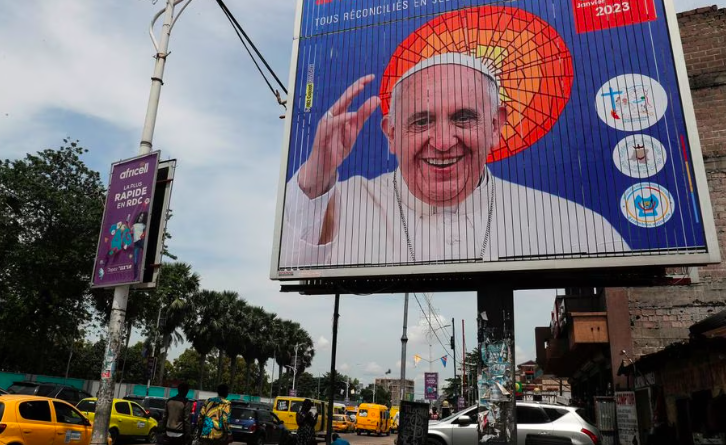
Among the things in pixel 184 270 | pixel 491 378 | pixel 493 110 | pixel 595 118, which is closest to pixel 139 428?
pixel 491 378

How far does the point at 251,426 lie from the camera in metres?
18.0

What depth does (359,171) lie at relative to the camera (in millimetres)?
12438

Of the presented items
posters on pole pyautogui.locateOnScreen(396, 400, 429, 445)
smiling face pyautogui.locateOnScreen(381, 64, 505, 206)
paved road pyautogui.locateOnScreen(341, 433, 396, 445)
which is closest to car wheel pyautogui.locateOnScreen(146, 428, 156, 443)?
paved road pyautogui.locateOnScreen(341, 433, 396, 445)

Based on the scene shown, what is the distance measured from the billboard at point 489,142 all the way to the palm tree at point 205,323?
38.4 metres

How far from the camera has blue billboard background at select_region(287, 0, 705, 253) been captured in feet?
32.8

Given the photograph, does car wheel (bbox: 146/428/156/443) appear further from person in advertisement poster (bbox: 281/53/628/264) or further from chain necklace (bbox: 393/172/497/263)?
chain necklace (bbox: 393/172/497/263)

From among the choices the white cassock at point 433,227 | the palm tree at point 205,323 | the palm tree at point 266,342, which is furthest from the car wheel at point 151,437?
the palm tree at point 266,342

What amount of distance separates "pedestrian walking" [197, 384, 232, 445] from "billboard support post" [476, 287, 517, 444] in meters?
4.97

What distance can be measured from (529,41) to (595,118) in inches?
99.5

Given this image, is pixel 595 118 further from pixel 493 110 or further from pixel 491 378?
pixel 491 378

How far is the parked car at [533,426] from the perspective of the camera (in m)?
11.1

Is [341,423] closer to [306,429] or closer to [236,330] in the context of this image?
[236,330]

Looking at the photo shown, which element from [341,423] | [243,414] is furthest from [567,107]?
[341,423]

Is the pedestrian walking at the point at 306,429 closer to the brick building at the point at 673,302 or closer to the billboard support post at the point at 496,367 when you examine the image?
the billboard support post at the point at 496,367
